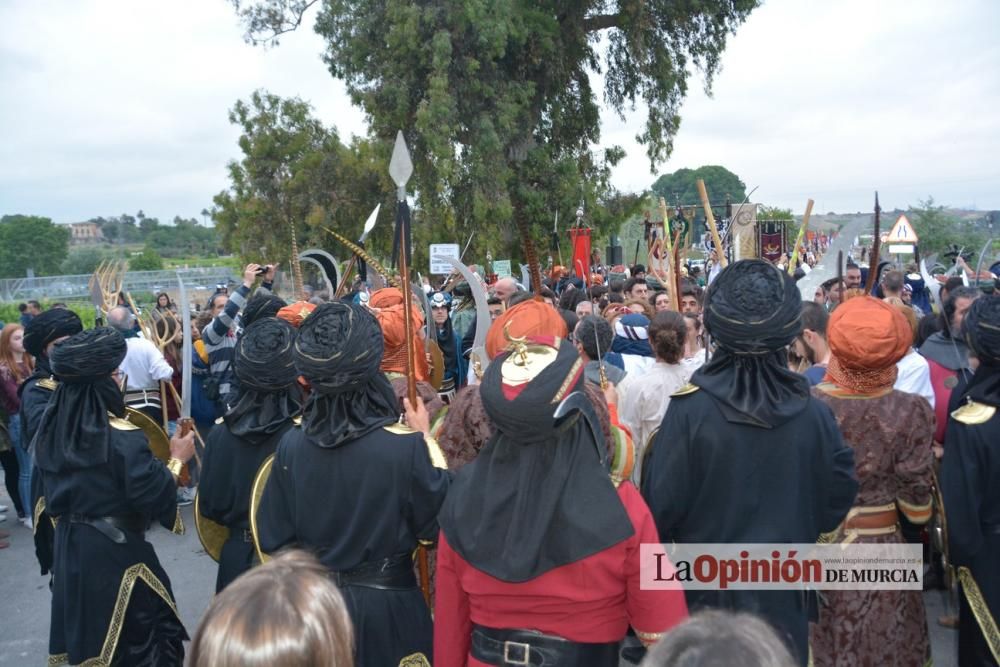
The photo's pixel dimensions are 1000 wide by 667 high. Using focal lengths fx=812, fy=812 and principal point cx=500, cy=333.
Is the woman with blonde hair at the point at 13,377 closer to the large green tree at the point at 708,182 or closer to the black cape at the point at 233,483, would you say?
the black cape at the point at 233,483

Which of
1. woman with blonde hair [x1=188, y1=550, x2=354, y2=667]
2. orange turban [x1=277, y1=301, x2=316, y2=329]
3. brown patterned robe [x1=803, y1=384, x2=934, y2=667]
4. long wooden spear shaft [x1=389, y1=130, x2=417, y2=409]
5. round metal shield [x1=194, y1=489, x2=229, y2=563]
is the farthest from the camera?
orange turban [x1=277, y1=301, x2=316, y2=329]

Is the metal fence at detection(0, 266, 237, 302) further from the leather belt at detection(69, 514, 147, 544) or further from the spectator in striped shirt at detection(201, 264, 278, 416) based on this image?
the leather belt at detection(69, 514, 147, 544)

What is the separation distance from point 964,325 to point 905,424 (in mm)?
555

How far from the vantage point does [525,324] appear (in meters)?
3.57

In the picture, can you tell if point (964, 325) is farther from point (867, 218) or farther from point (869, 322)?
point (867, 218)

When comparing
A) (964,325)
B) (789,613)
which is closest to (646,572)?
(789,613)

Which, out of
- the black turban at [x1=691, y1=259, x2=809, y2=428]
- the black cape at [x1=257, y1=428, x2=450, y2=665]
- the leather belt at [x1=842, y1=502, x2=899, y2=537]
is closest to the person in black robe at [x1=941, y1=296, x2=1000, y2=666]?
the leather belt at [x1=842, y1=502, x2=899, y2=537]

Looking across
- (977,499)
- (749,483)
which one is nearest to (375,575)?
(749,483)

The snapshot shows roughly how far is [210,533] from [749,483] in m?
2.50

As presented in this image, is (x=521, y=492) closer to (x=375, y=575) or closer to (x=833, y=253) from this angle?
(x=375, y=575)

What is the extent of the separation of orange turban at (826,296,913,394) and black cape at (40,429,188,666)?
118 inches

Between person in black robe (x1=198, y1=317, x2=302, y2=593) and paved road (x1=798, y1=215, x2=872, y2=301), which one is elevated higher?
paved road (x1=798, y1=215, x2=872, y2=301)

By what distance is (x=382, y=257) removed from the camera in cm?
2573

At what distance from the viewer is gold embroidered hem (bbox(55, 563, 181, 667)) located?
140 inches
